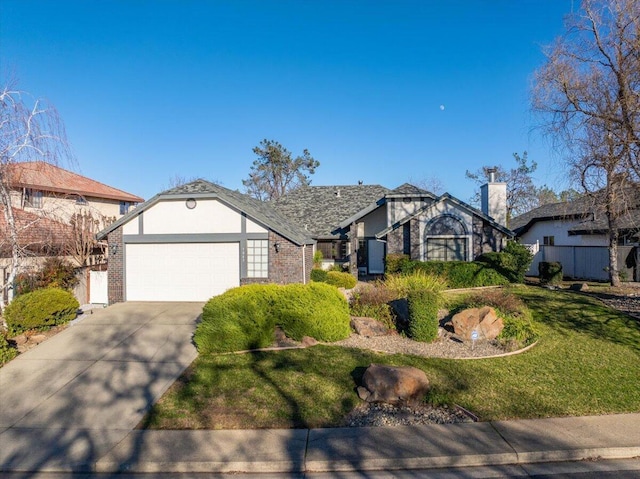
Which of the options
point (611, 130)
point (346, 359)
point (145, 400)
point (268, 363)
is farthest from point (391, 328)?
point (611, 130)

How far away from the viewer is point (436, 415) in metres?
5.97

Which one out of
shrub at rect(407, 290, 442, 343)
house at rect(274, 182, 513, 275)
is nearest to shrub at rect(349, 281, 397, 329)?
shrub at rect(407, 290, 442, 343)

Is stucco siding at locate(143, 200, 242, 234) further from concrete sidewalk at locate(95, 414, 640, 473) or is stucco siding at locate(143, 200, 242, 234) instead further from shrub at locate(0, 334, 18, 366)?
concrete sidewalk at locate(95, 414, 640, 473)

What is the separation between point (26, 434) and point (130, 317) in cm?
635

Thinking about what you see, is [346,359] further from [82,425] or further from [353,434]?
[82,425]

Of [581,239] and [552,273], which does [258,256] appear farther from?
[581,239]

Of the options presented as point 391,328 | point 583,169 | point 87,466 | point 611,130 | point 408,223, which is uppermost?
point 611,130

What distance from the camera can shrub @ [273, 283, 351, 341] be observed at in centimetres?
916

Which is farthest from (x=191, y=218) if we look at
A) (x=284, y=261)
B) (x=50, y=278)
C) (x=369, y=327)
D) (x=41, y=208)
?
(x=369, y=327)

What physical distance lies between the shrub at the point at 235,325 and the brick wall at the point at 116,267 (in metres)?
7.08

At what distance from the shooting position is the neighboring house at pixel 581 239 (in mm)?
18234

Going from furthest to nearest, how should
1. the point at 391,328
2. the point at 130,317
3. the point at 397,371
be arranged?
the point at 130,317, the point at 391,328, the point at 397,371

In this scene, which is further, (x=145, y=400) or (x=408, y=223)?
(x=408, y=223)

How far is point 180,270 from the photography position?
1434 cm
